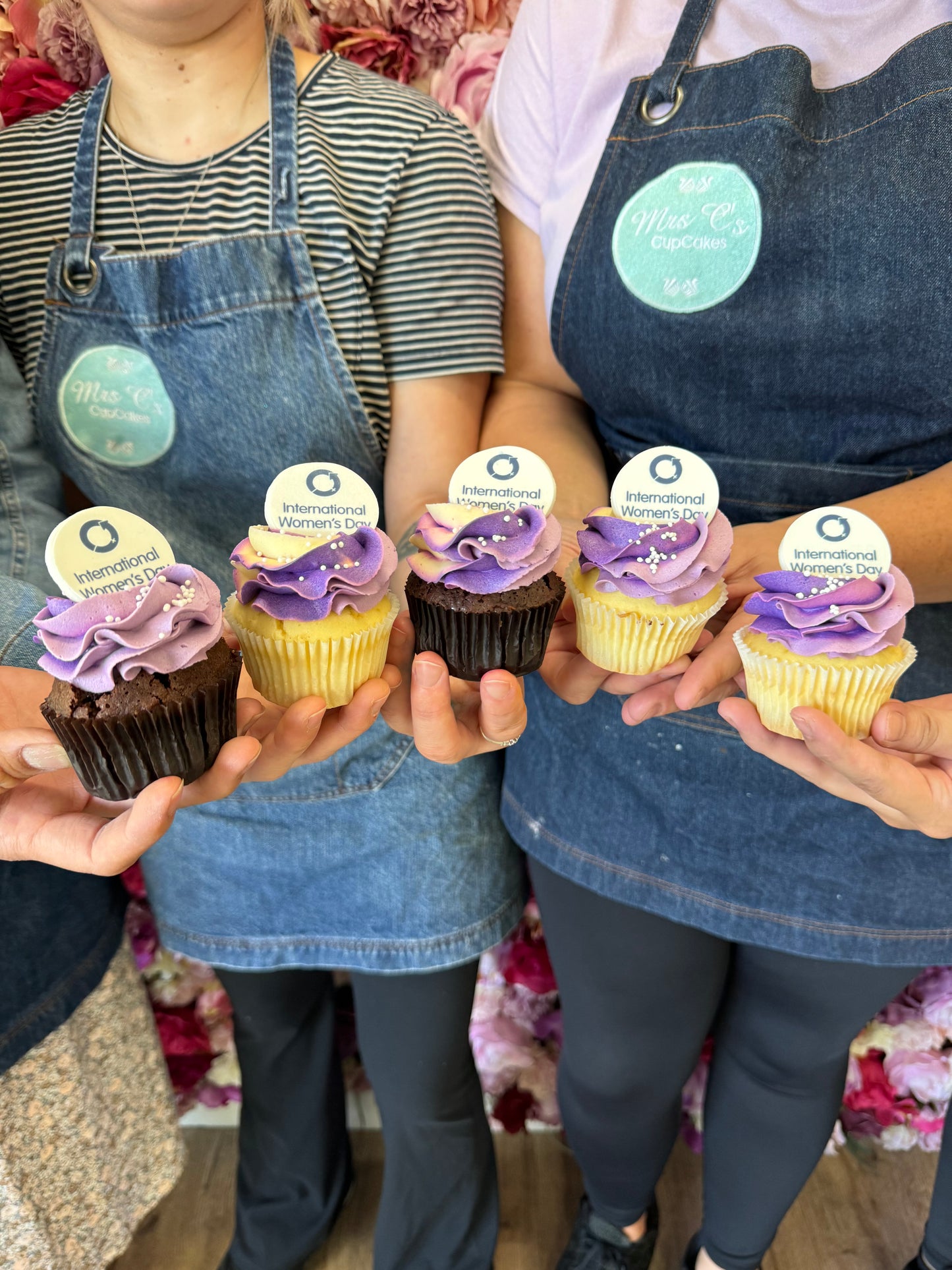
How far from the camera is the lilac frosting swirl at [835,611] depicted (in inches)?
48.6

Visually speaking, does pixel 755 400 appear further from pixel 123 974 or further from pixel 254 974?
pixel 123 974

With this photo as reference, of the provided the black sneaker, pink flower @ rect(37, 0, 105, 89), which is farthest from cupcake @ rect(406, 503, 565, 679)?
the black sneaker

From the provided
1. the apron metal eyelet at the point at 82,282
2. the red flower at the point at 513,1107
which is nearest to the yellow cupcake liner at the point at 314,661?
the apron metal eyelet at the point at 82,282

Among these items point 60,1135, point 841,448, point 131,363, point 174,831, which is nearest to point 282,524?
point 131,363

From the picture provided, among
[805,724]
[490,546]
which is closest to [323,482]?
[490,546]

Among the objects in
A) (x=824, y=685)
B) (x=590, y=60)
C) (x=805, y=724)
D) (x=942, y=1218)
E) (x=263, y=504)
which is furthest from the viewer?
(x=942, y=1218)

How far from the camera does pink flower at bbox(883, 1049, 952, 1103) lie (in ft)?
7.12

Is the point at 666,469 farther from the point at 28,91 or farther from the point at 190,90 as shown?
the point at 28,91

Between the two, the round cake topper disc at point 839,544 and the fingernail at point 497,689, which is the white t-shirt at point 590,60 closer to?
the round cake topper disc at point 839,544

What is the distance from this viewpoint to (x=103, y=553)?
1.14 m

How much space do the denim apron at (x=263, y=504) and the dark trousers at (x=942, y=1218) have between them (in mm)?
967

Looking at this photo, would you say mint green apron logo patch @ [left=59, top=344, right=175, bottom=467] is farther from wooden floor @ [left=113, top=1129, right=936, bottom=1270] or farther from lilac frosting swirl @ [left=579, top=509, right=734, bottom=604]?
wooden floor @ [left=113, top=1129, right=936, bottom=1270]

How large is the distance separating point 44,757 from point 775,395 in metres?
1.21

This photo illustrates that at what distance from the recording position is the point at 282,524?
1.31 metres
